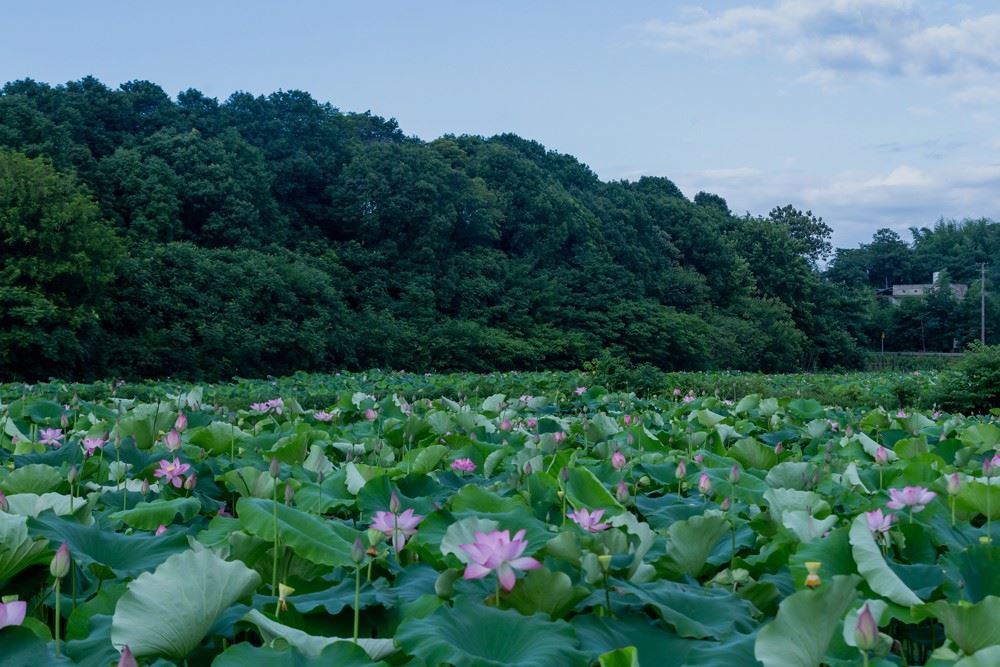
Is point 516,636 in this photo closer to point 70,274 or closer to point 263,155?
point 70,274

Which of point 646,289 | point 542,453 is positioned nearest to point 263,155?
point 646,289

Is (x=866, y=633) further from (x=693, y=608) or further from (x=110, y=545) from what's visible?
(x=110, y=545)

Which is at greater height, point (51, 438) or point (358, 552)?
point (358, 552)

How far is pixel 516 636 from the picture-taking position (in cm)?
96

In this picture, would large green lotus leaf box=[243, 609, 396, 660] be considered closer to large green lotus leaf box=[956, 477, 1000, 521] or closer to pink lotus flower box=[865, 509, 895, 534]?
pink lotus flower box=[865, 509, 895, 534]

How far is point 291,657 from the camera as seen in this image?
2.89 feet

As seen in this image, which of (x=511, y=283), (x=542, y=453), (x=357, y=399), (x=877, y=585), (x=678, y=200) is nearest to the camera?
(x=877, y=585)

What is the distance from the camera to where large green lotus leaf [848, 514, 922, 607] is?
110cm

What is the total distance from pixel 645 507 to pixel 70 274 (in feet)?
58.7

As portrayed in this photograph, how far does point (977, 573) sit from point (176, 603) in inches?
38.9

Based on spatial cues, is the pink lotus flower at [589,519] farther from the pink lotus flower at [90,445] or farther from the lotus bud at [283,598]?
the pink lotus flower at [90,445]

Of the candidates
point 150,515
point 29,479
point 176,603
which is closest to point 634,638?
point 176,603

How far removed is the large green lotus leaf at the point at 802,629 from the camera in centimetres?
89

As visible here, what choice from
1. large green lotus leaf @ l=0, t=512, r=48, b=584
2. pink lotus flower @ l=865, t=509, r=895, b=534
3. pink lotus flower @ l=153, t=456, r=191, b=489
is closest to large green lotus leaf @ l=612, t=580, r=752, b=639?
pink lotus flower @ l=865, t=509, r=895, b=534
